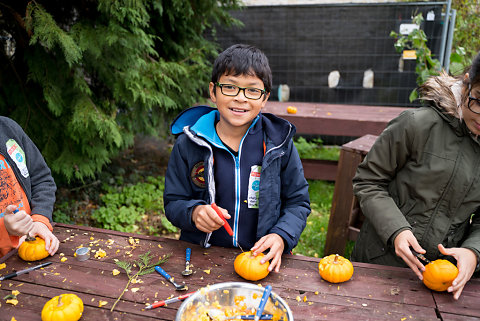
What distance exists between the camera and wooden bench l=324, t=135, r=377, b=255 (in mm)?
3289

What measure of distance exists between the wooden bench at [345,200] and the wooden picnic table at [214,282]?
173 cm

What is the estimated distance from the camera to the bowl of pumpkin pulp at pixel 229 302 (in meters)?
1.25

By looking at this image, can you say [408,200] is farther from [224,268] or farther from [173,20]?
[173,20]

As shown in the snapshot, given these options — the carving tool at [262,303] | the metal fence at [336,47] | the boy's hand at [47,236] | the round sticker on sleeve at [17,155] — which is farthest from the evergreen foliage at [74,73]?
the metal fence at [336,47]

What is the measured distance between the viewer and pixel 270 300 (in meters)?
1.30

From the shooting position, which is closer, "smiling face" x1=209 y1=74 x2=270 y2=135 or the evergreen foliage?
"smiling face" x1=209 y1=74 x2=270 y2=135

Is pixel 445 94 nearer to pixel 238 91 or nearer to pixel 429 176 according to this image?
pixel 429 176

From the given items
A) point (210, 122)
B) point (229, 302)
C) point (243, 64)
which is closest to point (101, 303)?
point (229, 302)

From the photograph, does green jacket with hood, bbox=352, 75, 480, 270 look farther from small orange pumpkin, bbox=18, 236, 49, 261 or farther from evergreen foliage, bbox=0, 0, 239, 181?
evergreen foliage, bbox=0, 0, 239, 181

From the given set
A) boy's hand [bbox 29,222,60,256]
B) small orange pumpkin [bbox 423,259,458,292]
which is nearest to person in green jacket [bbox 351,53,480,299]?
small orange pumpkin [bbox 423,259,458,292]

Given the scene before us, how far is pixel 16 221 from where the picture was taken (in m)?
1.56

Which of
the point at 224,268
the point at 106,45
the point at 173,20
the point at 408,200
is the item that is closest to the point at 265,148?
the point at 224,268

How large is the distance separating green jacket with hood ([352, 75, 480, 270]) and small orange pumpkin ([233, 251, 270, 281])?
0.64 m

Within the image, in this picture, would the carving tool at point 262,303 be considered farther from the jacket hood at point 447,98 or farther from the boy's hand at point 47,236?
the jacket hood at point 447,98
